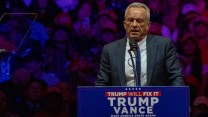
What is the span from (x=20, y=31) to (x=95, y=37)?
75cm

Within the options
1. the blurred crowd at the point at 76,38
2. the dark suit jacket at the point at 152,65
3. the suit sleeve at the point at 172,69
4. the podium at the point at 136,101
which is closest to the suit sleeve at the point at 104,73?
the dark suit jacket at the point at 152,65

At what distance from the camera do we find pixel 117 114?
2.30 metres

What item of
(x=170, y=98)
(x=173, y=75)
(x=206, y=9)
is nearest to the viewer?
(x=170, y=98)

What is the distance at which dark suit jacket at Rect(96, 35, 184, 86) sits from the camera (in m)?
2.77

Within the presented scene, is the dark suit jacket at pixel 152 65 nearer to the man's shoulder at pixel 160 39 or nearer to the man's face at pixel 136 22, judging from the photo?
the man's shoulder at pixel 160 39

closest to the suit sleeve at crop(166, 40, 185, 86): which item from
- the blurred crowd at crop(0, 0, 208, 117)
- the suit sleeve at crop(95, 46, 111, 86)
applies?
the suit sleeve at crop(95, 46, 111, 86)

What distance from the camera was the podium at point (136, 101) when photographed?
7.52 feet

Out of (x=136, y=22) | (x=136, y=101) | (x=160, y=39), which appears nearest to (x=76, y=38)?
(x=160, y=39)

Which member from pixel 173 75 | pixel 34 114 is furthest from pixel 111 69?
pixel 34 114

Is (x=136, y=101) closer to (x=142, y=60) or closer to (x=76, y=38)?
(x=142, y=60)

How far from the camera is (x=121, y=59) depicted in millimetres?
2824

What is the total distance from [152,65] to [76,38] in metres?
2.15

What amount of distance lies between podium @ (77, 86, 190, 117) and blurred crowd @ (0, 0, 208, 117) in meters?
2.50

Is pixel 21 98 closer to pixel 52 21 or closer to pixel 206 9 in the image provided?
pixel 52 21
